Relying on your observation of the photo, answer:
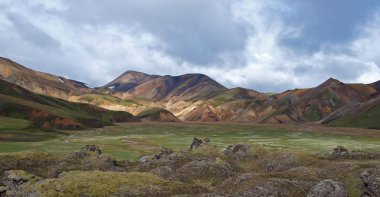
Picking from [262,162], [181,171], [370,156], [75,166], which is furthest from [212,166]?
[370,156]

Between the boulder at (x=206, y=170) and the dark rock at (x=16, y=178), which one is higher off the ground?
the boulder at (x=206, y=170)

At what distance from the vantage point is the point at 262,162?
52688 millimetres

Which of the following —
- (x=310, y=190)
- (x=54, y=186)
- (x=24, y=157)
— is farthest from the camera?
(x=24, y=157)

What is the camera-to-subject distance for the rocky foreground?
102ft

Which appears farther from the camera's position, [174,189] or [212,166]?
[212,166]

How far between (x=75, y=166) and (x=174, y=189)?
2186 centimetres

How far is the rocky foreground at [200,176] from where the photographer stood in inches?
1220

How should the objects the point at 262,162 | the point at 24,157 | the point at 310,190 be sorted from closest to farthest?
the point at 310,190 → the point at 24,157 → the point at 262,162

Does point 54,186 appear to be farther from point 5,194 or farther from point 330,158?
point 330,158

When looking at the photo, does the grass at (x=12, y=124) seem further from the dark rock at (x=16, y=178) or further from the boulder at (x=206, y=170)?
the boulder at (x=206, y=170)

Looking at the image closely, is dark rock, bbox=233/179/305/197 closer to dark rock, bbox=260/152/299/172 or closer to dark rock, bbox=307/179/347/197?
dark rock, bbox=307/179/347/197

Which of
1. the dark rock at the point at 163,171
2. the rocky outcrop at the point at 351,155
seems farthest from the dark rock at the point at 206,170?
the rocky outcrop at the point at 351,155

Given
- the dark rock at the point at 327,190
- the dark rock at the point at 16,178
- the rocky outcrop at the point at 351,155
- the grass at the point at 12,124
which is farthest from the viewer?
the grass at the point at 12,124

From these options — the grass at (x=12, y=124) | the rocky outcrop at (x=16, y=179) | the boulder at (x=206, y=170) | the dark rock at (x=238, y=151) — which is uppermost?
the grass at (x=12, y=124)
